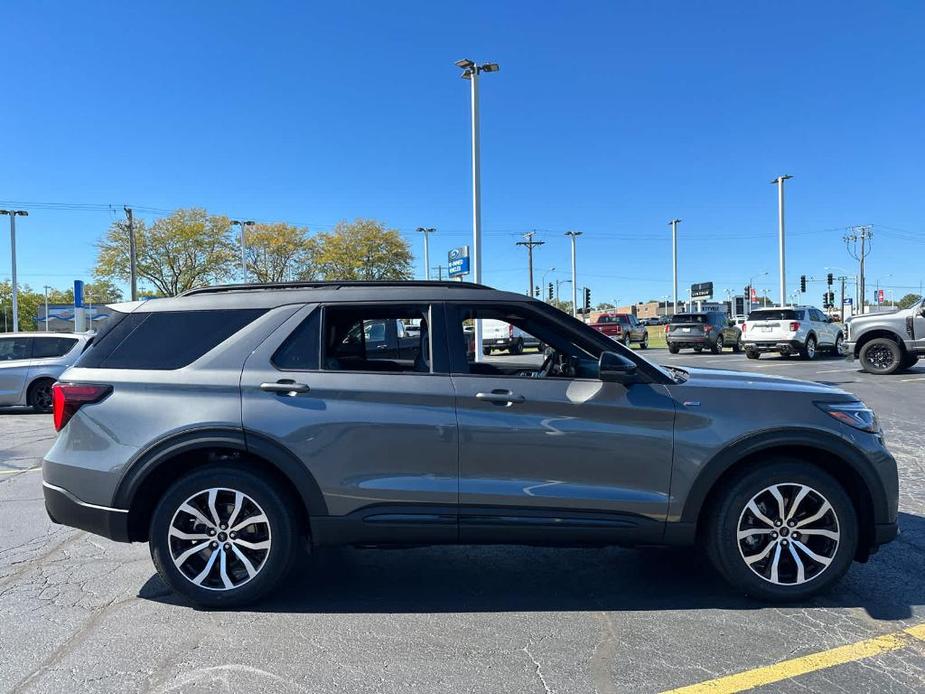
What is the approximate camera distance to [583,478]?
341cm

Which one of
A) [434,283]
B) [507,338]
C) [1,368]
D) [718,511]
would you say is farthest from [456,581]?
[507,338]

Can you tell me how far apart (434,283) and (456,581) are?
1.86 meters

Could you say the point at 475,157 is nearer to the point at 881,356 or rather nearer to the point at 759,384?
the point at 881,356

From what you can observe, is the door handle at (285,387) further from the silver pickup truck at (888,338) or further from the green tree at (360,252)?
the green tree at (360,252)

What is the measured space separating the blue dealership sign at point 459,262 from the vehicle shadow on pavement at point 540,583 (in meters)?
16.5

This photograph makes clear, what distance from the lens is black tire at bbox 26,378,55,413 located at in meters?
11.4

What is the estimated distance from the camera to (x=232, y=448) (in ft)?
11.3

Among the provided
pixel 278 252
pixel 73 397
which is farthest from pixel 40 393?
pixel 278 252

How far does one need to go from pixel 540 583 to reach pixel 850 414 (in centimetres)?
203

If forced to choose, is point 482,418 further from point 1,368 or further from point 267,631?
point 1,368

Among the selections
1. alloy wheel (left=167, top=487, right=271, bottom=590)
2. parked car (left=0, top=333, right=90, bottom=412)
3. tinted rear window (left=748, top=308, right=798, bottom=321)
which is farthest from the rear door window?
tinted rear window (left=748, top=308, right=798, bottom=321)

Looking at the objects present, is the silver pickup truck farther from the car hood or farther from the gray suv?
the gray suv

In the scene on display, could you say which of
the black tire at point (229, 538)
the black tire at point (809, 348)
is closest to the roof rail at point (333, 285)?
the black tire at point (229, 538)

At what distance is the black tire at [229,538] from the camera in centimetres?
347
